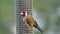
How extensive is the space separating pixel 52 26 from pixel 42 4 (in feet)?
1.60

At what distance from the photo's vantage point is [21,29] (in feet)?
21.4

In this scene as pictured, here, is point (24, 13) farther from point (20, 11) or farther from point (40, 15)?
point (40, 15)

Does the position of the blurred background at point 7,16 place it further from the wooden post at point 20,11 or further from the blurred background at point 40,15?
the wooden post at point 20,11

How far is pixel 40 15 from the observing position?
7895 millimetres

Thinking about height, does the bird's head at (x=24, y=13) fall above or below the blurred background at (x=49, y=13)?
above

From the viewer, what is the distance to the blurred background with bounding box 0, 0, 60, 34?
312 inches

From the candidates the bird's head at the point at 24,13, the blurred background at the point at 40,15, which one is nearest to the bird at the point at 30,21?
the bird's head at the point at 24,13

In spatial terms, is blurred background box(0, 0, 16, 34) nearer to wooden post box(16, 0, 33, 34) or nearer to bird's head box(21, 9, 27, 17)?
wooden post box(16, 0, 33, 34)

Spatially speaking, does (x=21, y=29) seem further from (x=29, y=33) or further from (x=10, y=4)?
(x=10, y=4)

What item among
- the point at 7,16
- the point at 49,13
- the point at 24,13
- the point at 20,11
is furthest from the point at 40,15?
the point at 24,13

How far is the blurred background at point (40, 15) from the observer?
7918mm

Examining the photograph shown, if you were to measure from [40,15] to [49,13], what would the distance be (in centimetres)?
25

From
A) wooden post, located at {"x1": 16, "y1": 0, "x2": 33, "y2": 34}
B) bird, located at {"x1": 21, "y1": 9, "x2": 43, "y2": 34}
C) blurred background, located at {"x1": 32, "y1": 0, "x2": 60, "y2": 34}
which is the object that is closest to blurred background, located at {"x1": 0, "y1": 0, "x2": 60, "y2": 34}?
blurred background, located at {"x1": 32, "y1": 0, "x2": 60, "y2": 34}

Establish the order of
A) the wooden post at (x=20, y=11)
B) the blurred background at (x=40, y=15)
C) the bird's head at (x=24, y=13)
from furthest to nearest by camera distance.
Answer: the blurred background at (x=40, y=15)
the wooden post at (x=20, y=11)
the bird's head at (x=24, y=13)
